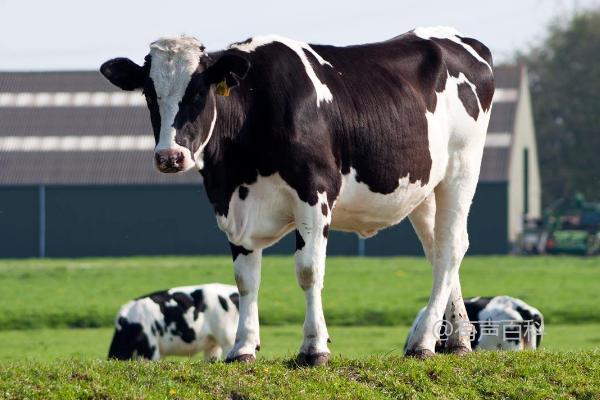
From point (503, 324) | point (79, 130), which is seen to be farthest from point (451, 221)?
point (79, 130)

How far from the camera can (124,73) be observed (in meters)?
11.0

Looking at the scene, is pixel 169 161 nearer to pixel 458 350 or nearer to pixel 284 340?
pixel 458 350

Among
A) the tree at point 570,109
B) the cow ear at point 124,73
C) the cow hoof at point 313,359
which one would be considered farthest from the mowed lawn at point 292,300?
the tree at point 570,109

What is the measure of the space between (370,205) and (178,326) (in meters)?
10.2

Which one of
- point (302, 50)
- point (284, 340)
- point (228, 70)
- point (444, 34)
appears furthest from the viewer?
point (284, 340)

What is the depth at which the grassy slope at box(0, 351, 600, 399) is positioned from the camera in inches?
403

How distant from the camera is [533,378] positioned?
1123cm

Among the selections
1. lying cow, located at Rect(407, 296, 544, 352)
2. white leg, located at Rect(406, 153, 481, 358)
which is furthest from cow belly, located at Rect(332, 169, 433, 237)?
lying cow, located at Rect(407, 296, 544, 352)

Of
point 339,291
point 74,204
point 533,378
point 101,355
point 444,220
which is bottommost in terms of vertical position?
point 74,204

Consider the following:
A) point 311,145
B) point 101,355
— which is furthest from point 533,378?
point 101,355

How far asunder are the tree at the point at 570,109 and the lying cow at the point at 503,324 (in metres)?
69.5

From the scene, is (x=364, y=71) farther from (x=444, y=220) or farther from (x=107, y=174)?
(x=107, y=174)

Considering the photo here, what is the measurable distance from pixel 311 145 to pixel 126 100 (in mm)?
56160

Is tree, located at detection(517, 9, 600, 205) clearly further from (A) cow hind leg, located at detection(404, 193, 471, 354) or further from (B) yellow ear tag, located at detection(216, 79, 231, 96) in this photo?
(B) yellow ear tag, located at detection(216, 79, 231, 96)
